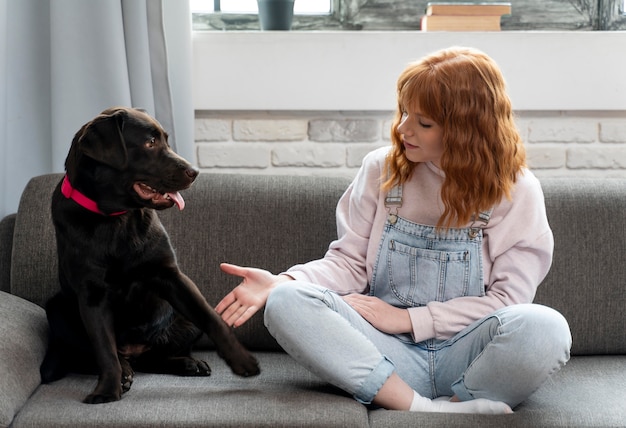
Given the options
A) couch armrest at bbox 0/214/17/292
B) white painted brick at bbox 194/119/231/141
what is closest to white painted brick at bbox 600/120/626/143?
white painted brick at bbox 194/119/231/141

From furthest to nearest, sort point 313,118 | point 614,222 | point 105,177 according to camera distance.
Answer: point 313,118 < point 614,222 < point 105,177

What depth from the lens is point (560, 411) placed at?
1.62m

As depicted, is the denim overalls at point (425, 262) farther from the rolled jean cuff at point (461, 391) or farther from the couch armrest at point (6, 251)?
the couch armrest at point (6, 251)

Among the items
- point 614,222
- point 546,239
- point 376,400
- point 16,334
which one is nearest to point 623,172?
point 614,222

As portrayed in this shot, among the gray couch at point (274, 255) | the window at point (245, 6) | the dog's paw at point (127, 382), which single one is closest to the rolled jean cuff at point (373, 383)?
the gray couch at point (274, 255)

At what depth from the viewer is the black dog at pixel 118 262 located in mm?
1699

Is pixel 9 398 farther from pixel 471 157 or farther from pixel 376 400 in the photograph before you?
pixel 471 157

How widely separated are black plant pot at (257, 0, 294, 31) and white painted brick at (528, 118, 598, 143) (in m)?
0.81

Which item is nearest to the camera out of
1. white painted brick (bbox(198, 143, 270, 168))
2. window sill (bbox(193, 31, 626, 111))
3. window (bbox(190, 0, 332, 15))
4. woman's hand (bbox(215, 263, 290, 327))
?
woman's hand (bbox(215, 263, 290, 327))

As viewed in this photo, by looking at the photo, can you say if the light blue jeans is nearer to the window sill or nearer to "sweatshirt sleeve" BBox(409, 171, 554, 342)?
"sweatshirt sleeve" BBox(409, 171, 554, 342)

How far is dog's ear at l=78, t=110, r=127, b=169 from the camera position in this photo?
1.68 m

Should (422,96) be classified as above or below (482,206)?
above

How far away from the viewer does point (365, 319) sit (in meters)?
1.81

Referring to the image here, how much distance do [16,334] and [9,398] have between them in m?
0.22
